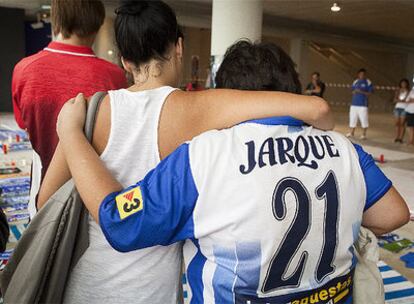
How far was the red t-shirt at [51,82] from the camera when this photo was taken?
1.45 m

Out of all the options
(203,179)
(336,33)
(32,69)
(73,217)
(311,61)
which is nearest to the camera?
(203,179)

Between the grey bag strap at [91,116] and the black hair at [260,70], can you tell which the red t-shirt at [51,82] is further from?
the black hair at [260,70]

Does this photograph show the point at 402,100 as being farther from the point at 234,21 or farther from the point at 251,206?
the point at 251,206

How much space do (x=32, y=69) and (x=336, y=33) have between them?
19902mm

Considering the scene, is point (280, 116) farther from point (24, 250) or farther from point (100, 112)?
point (24, 250)

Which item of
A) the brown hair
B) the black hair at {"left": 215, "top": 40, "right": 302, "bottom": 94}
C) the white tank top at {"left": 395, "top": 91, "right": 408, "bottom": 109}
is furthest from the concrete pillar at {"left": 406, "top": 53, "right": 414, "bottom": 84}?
the black hair at {"left": 215, "top": 40, "right": 302, "bottom": 94}

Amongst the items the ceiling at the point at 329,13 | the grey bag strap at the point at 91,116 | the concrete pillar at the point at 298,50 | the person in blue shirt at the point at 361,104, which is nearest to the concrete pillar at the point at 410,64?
the ceiling at the point at 329,13

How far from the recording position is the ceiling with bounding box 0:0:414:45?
12.2 metres

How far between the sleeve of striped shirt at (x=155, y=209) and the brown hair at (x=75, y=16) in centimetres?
81

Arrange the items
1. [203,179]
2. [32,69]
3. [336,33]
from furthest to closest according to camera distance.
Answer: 1. [336,33]
2. [32,69]
3. [203,179]

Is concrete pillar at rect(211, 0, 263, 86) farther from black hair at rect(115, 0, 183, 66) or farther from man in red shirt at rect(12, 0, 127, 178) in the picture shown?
black hair at rect(115, 0, 183, 66)

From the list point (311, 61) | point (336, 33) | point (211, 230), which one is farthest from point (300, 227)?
point (311, 61)

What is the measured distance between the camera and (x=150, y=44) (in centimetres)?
110

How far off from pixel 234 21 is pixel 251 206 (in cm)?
741
